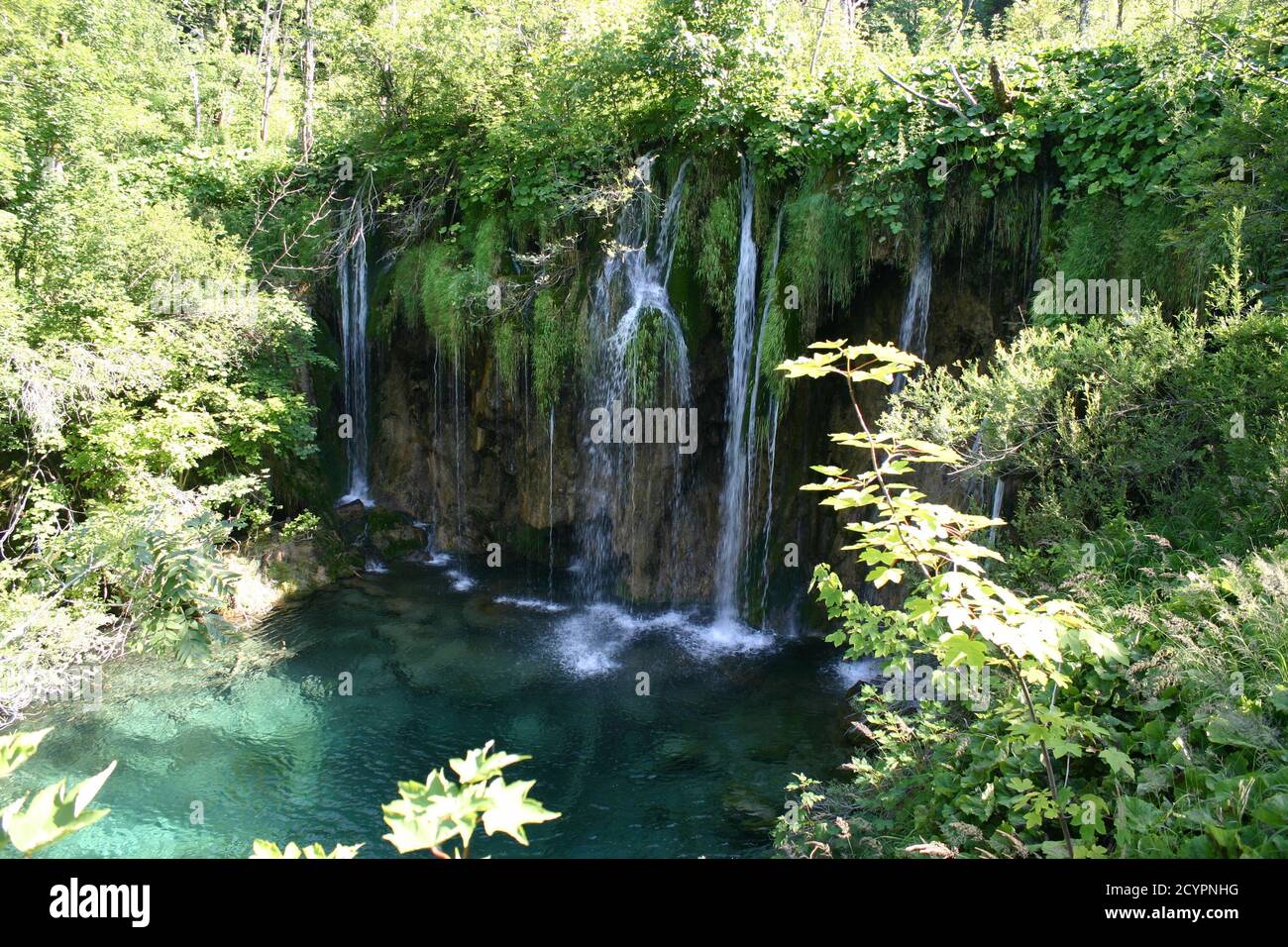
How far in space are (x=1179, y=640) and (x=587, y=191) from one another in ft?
30.4

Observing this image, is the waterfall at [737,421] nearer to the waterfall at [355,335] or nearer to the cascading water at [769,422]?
the cascading water at [769,422]

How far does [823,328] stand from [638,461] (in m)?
3.12

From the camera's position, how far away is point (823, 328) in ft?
32.7

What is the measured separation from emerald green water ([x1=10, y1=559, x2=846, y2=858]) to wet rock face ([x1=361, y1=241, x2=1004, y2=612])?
1.07 m

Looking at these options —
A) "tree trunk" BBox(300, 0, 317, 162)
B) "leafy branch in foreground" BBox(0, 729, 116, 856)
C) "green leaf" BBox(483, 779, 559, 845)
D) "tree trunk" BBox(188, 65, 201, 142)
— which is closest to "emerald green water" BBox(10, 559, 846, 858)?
"green leaf" BBox(483, 779, 559, 845)

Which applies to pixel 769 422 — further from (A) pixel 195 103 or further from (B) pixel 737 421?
(A) pixel 195 103

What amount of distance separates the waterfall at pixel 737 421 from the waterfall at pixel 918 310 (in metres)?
1.93

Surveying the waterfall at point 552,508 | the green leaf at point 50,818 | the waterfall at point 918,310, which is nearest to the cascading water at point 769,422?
the waterfall at point 918,310

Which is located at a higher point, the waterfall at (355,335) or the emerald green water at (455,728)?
the waterfall at (355,335)

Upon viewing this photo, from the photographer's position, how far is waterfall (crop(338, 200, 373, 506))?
13.7 metres

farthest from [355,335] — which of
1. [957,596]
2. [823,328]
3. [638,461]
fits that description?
[957,596]

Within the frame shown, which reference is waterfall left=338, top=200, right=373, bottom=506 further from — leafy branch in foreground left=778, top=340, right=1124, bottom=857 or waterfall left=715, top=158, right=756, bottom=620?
leafy branch in foreground left=778, top=340, right=1124, bottom=857

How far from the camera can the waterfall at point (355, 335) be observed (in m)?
13.7

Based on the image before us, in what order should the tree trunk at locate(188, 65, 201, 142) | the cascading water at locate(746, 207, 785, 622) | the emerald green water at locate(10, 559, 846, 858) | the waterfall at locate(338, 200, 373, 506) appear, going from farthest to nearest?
the tree trunk at locate(188, 65, 201, 142) < the waterfall at locate(338, 200, 373, 506) < the cascading water at locate(746, 207, 785, 622) < the emerald green water at locate(10, 559, 846, 858)
